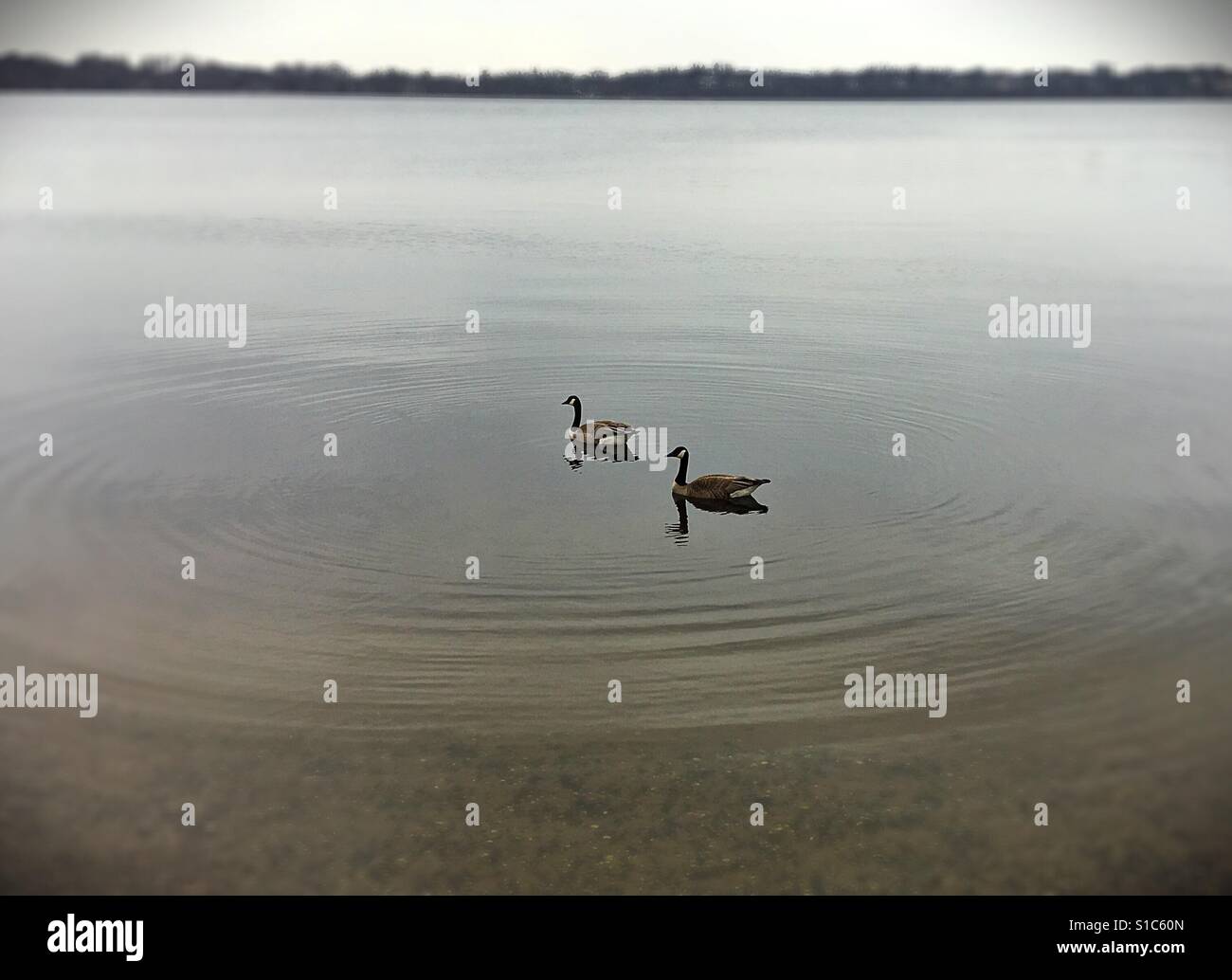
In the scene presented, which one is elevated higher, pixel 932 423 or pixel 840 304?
pixel 840 304

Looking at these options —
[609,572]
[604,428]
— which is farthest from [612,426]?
[609,572]

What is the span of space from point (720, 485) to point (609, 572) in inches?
65.5

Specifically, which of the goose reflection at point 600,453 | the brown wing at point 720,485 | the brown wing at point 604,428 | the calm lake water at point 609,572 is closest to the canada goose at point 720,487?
the brown wing at point 720,485

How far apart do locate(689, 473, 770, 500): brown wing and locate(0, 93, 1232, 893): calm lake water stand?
0.33m

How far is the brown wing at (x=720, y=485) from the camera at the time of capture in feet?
37.0

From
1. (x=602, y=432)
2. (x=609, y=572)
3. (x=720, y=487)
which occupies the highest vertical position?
(x=602, y=432)

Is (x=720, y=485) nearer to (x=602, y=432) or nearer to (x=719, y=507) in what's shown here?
(x=719, y=507)

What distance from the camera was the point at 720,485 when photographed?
11273mm

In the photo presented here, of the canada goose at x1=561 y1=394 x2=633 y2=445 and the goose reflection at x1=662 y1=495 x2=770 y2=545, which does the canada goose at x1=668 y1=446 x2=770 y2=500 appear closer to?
the goose reflection at x1=662 y1=495 x2=770 y2=545

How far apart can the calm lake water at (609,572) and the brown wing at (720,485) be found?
33 centimetres

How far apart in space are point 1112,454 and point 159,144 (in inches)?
1392

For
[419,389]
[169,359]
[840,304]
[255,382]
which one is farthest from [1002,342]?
[169,359]

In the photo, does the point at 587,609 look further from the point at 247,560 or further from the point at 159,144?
the point at 159,144

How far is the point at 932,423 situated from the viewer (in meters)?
13.4
